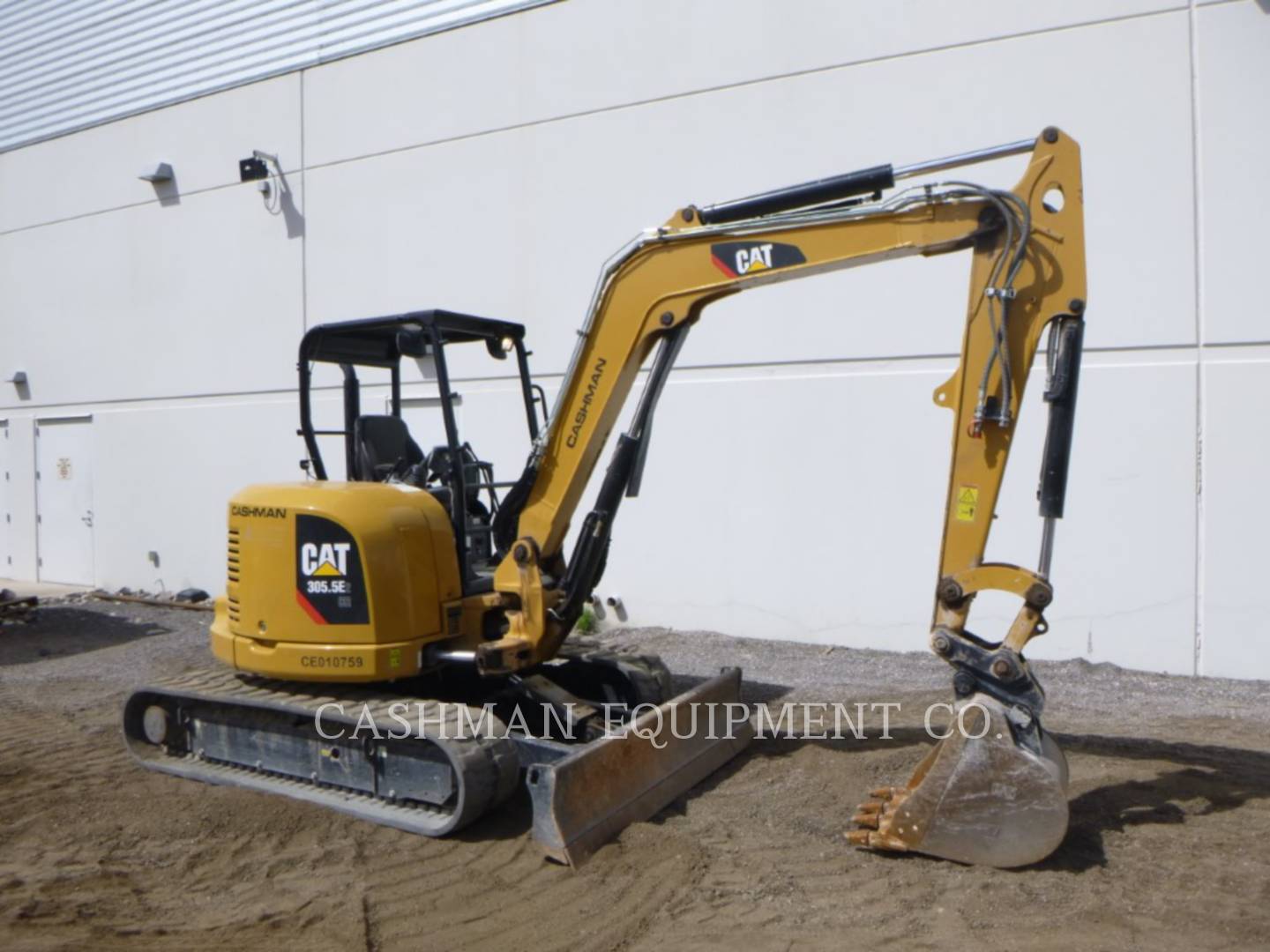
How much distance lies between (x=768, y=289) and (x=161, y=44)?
9.33m

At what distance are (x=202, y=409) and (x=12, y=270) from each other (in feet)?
15.9

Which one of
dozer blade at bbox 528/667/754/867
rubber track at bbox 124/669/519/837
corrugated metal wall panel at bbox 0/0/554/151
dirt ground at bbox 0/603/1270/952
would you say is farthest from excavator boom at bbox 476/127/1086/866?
corrugated metal wall panel at bbox 0/0/554/151

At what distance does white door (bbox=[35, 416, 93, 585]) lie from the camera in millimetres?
14844

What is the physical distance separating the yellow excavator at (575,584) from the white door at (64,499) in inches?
379

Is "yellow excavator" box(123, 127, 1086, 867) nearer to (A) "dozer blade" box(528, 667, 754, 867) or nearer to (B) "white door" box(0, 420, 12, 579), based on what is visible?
(A) "dozer blade" box(528, 667, 754, 867)

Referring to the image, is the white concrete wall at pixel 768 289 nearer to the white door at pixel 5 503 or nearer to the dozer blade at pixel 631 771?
the white door at pixel 5 503

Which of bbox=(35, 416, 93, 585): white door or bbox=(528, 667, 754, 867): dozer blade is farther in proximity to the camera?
bbox=(35, 416, 93, 585): white door

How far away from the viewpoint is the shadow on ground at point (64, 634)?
34.3ft

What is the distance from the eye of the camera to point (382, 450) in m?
6.23

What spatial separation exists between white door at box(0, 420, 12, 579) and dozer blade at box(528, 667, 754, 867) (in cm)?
1343

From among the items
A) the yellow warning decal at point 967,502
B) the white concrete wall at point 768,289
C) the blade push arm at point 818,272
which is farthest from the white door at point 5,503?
the yellow warning decal at point 967,502

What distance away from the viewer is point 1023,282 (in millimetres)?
4656

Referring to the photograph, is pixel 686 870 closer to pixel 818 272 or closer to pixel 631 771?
pixel 631 771

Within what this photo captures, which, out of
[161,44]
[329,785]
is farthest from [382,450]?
[161,44]
